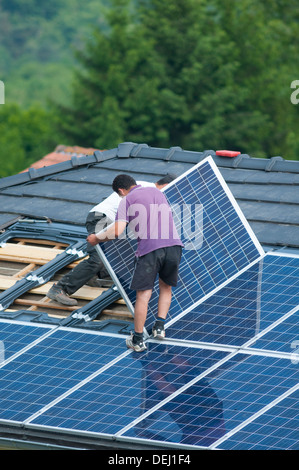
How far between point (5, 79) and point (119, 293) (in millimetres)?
110506

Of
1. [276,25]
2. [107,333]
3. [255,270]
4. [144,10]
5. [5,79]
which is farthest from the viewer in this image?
[5,79]

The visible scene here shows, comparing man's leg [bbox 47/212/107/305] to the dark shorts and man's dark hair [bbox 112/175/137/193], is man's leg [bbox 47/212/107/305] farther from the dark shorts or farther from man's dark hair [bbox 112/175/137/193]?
the dark shorts

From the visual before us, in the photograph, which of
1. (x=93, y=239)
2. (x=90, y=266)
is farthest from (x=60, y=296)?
(x=93, y=239)

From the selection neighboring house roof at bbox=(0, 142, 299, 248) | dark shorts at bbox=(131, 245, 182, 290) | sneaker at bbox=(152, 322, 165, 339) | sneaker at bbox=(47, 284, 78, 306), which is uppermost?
neighboring house roof at bbox=(0, 142, 299, 248)

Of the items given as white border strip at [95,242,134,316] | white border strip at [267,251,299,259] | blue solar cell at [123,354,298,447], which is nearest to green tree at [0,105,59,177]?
white border strip at [267,251,299,259]

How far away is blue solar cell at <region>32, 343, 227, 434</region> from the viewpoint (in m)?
10.3

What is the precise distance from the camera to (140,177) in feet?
54.5

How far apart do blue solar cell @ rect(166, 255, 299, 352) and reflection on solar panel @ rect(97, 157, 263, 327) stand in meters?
0.19

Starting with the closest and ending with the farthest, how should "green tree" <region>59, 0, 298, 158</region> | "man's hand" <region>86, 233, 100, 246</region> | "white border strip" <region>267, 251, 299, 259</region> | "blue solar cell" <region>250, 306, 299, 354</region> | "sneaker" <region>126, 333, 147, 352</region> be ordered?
"blue solar cell" <region>250, 306, 299, 354</region> → "sneaker" <region>126, 333, 147, 352</region> → "man's hand" <region>86, 233, 100, 246</region> → "white border strip" <region>267, 251, 299, 259</region> → "green tree" <region>59, 0, 298, 158</region>

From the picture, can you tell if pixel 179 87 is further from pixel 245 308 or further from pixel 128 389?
pixel 128 389

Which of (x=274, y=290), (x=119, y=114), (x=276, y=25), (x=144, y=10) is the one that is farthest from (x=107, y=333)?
(x=276, y=25)

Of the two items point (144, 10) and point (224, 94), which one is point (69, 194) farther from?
point (144, 10)

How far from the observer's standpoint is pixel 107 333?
468 inches

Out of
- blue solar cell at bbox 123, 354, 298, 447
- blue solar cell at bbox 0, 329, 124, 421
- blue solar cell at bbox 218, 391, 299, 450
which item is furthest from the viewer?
blue solar cell at bbox 0, 329, 124, 421
